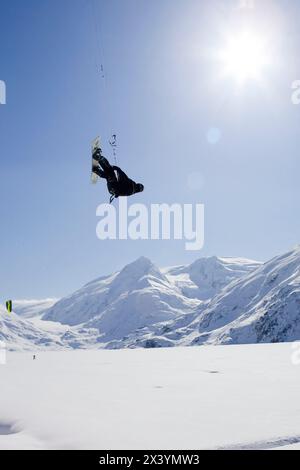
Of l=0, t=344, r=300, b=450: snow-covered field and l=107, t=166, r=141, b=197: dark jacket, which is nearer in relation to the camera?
l=0, t=344, r=300, b=450: snow-covered field

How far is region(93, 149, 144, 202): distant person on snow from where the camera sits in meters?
21.2

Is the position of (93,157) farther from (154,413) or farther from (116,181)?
(154,413)

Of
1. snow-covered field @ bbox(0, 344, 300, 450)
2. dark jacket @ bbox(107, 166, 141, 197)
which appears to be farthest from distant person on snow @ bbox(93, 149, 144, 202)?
snow-covered field @ bbox(0, 344, 300, 450)

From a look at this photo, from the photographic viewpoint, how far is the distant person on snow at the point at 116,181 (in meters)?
21.2

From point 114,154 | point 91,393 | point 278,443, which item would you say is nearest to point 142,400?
point 91,393

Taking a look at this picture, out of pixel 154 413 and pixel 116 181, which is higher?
pixel 116 181

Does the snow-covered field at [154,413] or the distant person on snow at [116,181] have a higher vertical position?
the distant person on snow at [116,181]

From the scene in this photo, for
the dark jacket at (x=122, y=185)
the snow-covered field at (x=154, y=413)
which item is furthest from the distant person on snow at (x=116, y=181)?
the snow-covered field at (x=154, y=413)

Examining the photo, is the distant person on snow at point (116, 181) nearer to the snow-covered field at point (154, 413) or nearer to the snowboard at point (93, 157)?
the snowboard at point (93, 157)

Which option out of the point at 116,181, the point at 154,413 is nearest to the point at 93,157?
the point at 116,181

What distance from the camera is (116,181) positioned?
21.3m

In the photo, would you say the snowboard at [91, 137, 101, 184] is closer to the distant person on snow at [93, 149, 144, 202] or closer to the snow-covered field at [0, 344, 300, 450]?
the distant person on snow at [93, 149, 144, 202]
